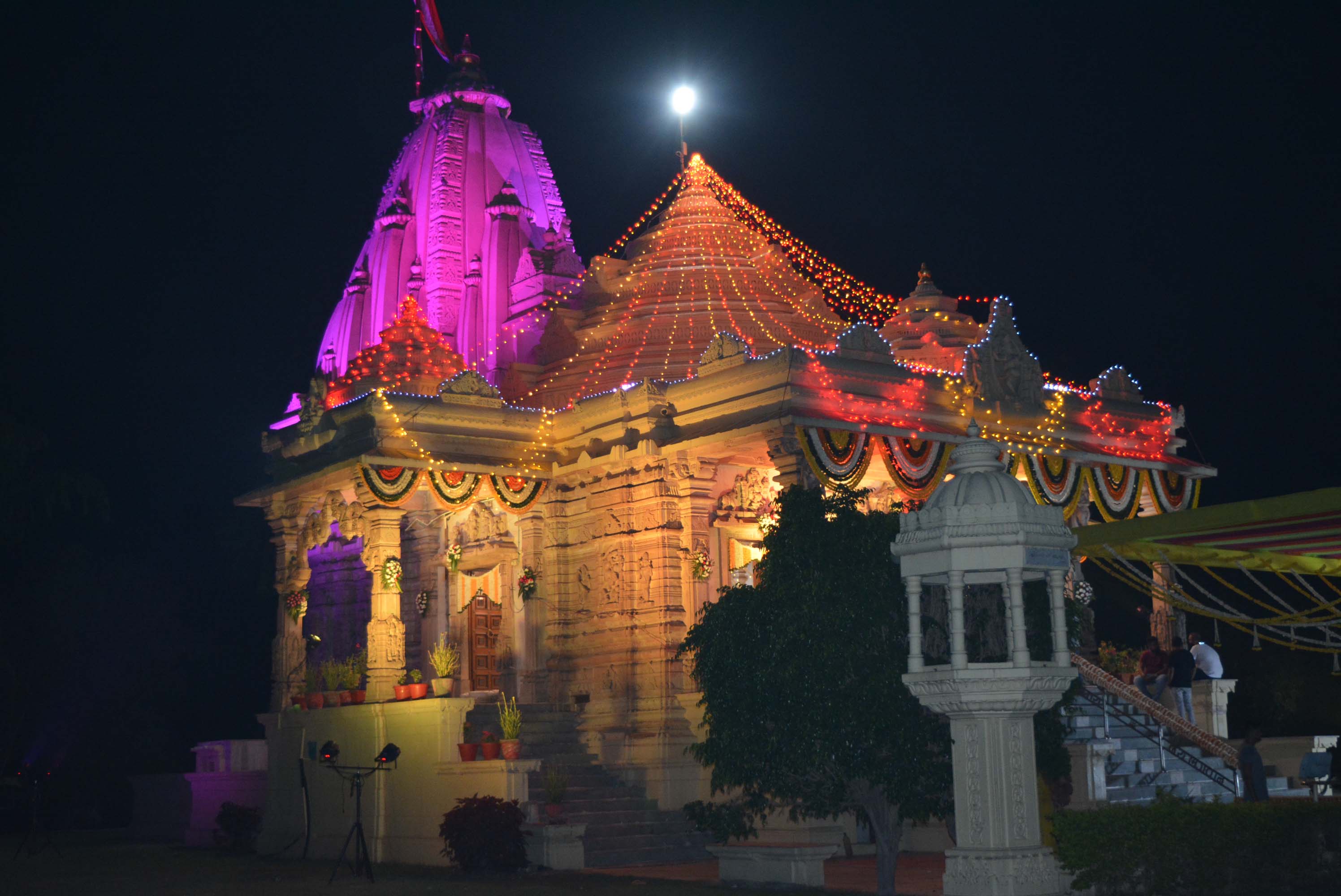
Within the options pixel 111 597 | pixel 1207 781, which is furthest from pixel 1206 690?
pixel 111 597

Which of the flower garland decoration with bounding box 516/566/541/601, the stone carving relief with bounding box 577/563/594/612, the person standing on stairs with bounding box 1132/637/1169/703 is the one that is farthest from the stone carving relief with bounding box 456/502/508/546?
the person standing on stairs with bounding box 1132/637/1169/703

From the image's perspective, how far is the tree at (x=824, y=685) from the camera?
565 inches

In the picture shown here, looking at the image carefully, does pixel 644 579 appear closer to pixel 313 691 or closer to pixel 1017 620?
pixel 313 691

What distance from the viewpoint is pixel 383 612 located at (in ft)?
76.7

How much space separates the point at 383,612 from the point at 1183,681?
1185 centimetres

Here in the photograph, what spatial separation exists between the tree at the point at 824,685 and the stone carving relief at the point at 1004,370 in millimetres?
9342

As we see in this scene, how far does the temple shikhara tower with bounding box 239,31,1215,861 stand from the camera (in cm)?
2238

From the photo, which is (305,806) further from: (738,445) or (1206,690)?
(1206,690)

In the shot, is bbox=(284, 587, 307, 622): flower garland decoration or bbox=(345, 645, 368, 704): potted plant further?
bbox=(284, 587, 307, 622): flower garland decoration

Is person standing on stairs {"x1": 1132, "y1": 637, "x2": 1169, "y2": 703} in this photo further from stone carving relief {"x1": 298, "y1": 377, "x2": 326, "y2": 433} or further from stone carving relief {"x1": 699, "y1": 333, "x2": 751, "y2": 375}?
stone carving relief {"x1": 298, "y1": 377, "x2": 326, "y2": 433}

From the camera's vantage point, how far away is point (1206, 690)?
22672mm

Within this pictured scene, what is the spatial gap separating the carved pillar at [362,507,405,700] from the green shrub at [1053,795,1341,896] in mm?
12137

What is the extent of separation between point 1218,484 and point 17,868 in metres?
25.5

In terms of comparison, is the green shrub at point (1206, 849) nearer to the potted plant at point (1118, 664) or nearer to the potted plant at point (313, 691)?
the potted plant at point (1118, 664)
